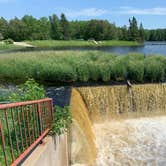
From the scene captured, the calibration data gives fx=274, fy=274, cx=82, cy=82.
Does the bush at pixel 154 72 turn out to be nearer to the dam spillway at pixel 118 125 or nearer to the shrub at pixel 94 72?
the dam spillway at pixel 118 125

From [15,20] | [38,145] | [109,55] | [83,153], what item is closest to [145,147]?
[83,153]

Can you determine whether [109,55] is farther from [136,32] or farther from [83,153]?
[136,32]

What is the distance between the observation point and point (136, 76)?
12.0 meters

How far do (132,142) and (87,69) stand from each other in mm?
4640

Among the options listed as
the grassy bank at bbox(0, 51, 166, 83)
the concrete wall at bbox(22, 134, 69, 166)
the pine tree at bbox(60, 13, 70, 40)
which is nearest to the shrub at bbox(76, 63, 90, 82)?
the grassy bank at bbox(0, 51, 166, 83)

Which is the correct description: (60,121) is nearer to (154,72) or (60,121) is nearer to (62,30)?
(154,72)

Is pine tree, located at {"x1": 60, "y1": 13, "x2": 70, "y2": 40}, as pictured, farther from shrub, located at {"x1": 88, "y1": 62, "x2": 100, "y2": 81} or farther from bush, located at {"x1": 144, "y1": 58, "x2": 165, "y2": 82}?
bush, located at {"x1": 144, "y1": 58, "x2": 165, "y2": 82}

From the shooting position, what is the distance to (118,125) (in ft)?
31.8

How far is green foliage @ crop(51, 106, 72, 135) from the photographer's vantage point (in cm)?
515

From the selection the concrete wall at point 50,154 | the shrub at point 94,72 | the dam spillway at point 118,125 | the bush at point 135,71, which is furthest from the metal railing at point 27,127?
the bush at point 135,71

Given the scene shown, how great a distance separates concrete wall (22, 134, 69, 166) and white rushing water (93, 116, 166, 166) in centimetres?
163

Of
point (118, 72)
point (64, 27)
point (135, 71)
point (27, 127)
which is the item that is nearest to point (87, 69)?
point (118, 72)

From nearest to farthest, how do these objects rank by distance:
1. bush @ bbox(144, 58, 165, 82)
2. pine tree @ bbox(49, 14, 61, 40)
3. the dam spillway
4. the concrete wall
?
the concrete wall → the dam spillway → bush @ bbox(144, 58, 165, 82) → pine tree @ bbox(49, 14, 61, 40)

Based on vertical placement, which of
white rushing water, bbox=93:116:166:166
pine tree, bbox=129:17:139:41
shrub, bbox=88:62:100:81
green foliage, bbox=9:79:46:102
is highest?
pine tree, bbox=129:17:139:41
